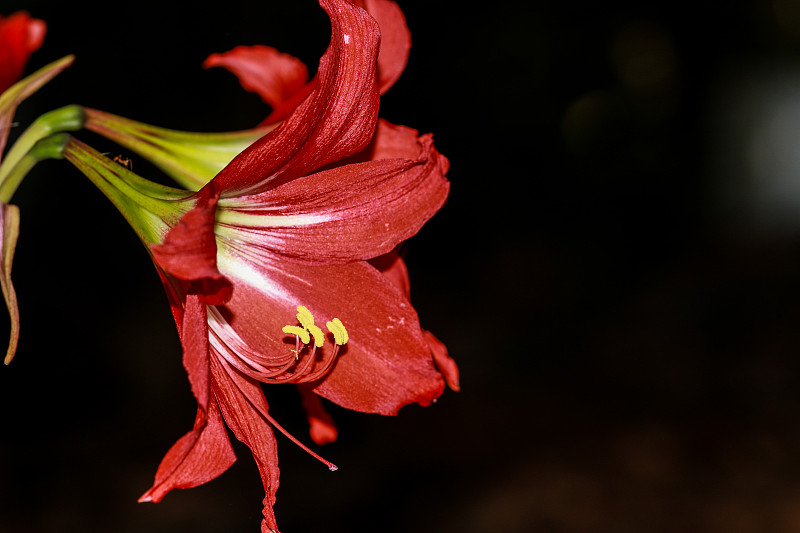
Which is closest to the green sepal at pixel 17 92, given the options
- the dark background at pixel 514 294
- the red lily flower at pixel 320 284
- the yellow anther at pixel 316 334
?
the red lily flower at pixel 320 284

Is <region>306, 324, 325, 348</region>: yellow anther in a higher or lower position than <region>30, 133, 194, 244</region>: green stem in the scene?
lower

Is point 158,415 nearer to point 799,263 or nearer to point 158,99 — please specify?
point 158,99

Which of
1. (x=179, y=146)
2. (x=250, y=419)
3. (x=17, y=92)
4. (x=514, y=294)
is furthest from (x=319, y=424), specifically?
(x=514, y=294)

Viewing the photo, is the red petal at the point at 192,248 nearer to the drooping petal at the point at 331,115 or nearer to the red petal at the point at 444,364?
the drooping petal at the point at 331,115

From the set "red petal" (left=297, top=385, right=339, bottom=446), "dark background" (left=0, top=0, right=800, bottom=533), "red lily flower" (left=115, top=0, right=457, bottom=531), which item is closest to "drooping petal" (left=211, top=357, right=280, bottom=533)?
"red lily flower" (left=115, top=0, right=457, bottom=531)

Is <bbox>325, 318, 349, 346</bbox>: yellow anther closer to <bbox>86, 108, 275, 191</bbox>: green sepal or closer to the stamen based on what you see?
the stamen

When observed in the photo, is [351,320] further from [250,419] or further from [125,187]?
[125,187]
